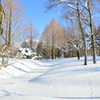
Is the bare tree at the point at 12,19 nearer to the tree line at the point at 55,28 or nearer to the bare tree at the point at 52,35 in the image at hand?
the tree line at the point at 55,28

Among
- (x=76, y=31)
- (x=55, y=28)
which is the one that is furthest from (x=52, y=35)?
(x=76, y=31)

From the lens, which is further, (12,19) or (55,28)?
(55,28)

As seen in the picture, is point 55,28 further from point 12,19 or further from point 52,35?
point 12,19

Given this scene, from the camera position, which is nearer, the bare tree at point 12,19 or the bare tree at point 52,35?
the bare tree at point 12,19

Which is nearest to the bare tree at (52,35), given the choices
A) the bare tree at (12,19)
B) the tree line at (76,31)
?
the tree line at (76,31)

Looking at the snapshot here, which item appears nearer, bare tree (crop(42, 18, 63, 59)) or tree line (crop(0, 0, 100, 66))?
tree line (crop(0, 0, 100, 66))

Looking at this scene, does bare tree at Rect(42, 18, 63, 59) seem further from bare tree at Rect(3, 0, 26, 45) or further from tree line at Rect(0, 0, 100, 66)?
bare tree at Rect(3, 0, 26, 45)

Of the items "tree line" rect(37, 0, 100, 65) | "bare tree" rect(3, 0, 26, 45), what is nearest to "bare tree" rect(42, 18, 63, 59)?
"tree line" rect(37, 0, 100, 65)

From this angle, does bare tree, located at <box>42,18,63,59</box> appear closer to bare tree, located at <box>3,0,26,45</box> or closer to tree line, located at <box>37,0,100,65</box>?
tree line, located at <box>37,0,100,65</box>

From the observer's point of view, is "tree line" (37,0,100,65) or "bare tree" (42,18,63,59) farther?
"bare tree" (42,18,63,59)

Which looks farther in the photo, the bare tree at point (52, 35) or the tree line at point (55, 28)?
the bare tree at point (52, 35)

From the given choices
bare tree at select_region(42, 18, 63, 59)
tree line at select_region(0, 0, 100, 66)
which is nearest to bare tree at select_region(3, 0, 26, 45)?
tree line at select_region(0, 0, 100, 66)

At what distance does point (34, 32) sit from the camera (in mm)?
22250

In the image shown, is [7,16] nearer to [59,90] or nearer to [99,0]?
[99,0]
